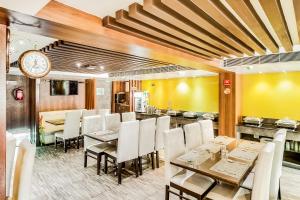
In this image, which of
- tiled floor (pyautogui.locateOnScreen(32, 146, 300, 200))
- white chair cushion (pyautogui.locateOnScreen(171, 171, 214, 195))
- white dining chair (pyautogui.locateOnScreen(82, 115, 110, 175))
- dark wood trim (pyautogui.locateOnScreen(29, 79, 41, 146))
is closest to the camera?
white chair cushion (pyautogui.locateOnScreen(171, 171, 214, 195))

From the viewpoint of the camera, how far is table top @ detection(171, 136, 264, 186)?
2.00 meters

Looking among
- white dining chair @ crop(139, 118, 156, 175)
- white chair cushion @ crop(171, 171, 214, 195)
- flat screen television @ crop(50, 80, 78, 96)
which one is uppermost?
flat screen television @ crop(50, 80, 78, 96)

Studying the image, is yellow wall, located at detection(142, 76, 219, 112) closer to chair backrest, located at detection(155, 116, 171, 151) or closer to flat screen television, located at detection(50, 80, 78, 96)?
chair backrest, located at detection(155, 116, 171, 151)

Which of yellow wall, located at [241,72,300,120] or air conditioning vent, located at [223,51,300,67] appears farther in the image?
yellow wall, located at [241,72,300,120]

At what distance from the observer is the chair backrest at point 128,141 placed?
3346 mm

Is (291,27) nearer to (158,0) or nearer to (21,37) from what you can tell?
(158,0)

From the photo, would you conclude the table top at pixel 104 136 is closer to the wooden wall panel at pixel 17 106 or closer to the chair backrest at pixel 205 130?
the chair backrest at pixel 205 130

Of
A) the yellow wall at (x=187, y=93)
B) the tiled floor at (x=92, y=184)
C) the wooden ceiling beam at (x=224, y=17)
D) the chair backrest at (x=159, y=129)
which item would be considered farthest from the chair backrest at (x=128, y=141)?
the yellow wall at (x=187, y=93)

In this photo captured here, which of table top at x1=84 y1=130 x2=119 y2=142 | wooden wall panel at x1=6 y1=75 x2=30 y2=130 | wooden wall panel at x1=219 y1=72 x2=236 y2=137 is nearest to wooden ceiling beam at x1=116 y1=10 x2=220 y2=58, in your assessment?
table top at x1=84 y1=130 x2=119 y2=142

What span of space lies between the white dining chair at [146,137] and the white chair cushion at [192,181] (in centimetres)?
122

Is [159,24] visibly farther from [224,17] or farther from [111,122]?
[111,122]

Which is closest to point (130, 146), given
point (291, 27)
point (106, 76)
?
point (291, 27)

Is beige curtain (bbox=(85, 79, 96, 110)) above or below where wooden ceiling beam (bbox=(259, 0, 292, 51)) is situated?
below

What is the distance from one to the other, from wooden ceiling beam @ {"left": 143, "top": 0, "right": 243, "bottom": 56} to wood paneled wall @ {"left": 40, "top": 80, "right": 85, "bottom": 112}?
586 centimetres
